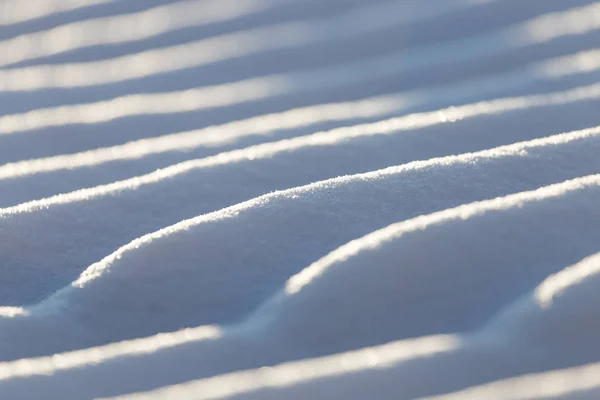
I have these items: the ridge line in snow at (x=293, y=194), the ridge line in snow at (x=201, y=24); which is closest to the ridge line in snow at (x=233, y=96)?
the ridge line in snow at (x=201, y=24)

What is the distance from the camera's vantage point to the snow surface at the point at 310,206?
95 centimetres

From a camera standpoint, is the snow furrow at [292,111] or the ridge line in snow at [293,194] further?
the snow furrow at [292,111]

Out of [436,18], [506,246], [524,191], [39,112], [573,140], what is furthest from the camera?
[436,18]

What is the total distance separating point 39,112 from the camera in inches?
62.7

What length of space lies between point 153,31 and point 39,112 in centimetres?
33

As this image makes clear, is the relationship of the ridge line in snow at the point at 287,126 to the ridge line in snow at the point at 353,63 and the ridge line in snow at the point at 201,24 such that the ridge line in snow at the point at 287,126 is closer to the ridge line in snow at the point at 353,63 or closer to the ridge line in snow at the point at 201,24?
the ridge line in snow at the point at 353,63

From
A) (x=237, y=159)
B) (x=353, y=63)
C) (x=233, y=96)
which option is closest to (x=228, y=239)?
(x=237, y=159)

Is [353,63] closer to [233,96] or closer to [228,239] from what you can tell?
[233,96]

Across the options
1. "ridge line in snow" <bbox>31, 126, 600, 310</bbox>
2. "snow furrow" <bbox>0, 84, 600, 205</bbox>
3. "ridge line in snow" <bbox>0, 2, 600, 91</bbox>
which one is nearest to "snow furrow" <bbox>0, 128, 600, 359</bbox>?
"ridge line in snow" <bbox>31, 126, 600, 310</bbox>

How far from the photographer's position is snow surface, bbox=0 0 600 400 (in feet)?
3.10

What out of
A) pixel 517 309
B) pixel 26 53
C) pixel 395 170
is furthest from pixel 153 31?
pixel 517 309

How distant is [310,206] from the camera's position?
1.15m

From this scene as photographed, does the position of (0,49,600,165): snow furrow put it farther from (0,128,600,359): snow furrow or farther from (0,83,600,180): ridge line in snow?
(0,128,600,359): snow furrow

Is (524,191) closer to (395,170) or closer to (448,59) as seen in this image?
(395,170)
